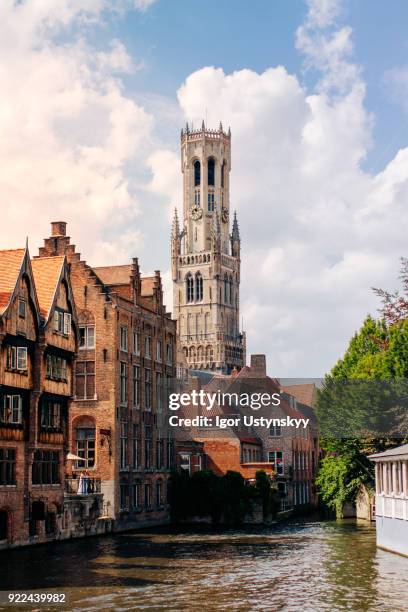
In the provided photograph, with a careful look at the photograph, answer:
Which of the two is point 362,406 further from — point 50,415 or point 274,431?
point 274,431

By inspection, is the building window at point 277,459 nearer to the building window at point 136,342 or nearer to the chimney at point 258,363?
the chimney at point 258,363

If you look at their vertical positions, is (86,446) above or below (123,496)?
above

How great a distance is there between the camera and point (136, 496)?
65312mm

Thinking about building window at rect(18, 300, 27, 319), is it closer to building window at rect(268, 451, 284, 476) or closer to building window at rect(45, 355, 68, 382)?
building window at rect(45, 355, 68, 382)

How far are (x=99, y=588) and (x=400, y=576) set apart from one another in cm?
1122

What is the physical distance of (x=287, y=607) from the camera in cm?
2891

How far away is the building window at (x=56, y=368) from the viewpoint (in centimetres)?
5103

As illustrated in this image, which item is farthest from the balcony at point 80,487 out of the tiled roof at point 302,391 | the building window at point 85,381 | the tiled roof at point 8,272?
the tiled roof at point 302,391

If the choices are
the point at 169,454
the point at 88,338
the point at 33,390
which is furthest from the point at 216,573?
the point at 169,454

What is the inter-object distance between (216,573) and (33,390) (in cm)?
1596

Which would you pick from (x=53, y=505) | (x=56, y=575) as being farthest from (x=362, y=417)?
(x=56, y=575)

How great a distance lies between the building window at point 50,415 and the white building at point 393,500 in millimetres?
17291

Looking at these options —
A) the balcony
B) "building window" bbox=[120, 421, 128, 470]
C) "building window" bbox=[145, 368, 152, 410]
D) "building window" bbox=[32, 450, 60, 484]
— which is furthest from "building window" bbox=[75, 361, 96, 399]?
"building window" bbox=[32, 450, 60, 484]

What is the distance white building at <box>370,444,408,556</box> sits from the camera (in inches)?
1671
